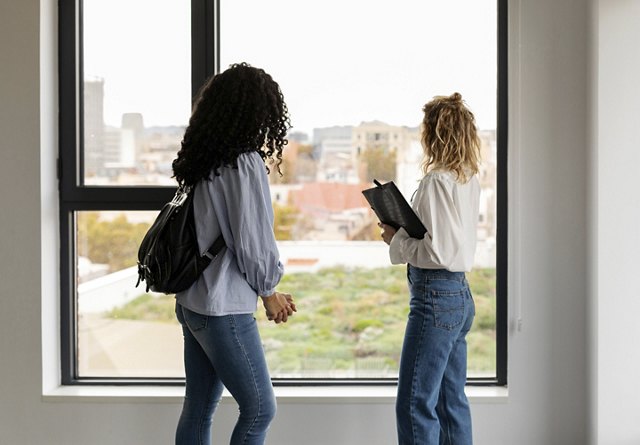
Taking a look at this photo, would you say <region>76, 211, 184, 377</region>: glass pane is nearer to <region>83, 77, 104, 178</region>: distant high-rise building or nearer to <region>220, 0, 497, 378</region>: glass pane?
<region>83, 77, 104, 178</region>: distant high-rise building

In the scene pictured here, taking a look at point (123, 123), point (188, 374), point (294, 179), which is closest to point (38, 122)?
point (123, 123)

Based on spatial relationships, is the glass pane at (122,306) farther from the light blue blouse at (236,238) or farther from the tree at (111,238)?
the light blue blouse at (236,238)

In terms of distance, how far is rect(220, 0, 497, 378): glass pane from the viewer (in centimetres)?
314

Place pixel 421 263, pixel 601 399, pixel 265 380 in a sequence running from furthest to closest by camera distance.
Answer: pixel 601 399, pixel 421 263, pixel 265 380

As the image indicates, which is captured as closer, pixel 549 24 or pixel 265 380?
pixel 265 380

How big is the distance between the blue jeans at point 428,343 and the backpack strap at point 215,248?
25.1 inches

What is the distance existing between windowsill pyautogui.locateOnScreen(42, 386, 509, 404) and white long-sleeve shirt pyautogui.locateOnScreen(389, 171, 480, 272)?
765 millimetres

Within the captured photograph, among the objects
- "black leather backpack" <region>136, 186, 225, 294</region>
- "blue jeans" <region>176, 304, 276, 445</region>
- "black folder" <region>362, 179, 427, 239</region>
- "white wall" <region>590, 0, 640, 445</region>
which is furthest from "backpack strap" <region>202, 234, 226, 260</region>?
"white wall" <region>590, 0, 640, 445</region>

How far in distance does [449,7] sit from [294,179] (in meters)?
0.89

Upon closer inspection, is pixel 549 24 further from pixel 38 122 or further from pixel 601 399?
pixel 38 122

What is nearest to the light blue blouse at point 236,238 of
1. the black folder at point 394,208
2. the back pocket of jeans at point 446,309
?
the black folder at point 394,208

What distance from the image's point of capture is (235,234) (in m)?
2.24

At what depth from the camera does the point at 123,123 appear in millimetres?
3230

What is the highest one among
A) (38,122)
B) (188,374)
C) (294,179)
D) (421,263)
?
(38,122)
